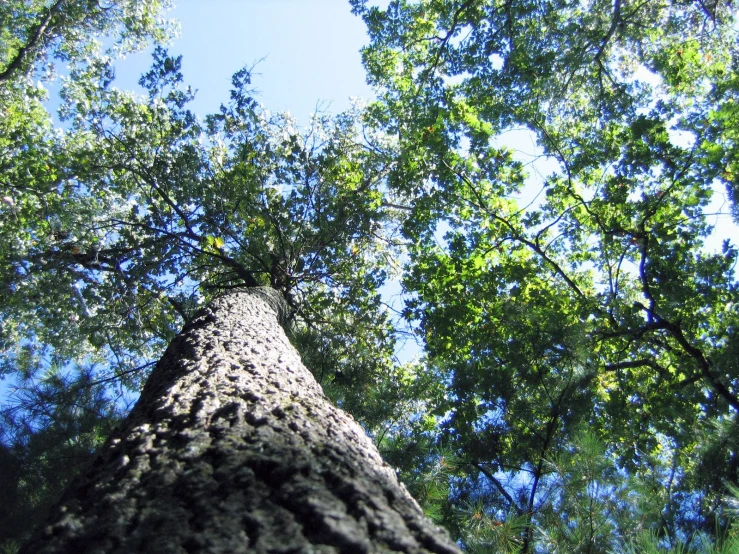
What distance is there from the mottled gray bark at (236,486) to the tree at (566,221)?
4409mm

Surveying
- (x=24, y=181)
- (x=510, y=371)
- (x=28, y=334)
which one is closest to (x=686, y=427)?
(x=510, y=371)

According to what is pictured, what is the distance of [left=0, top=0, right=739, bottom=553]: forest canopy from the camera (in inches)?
255

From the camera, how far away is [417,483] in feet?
14.8

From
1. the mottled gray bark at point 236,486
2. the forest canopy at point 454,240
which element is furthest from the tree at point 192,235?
the mottled gray bark at point 236,486

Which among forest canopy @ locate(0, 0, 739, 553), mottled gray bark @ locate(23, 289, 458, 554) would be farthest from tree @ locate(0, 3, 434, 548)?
mottled gray bark @ locate(23, 289, 458, 554)

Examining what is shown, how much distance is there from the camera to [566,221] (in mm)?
8844

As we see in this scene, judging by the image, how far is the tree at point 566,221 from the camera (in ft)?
21.9

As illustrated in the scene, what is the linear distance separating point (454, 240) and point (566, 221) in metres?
2.19

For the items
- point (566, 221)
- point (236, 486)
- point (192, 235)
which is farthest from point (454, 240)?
point (236, 486)

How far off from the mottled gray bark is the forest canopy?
3753mm

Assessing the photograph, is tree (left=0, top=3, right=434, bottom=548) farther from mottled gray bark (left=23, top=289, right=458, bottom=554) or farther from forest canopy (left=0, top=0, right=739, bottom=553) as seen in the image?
mottled gray bark (left=23, top=289, right=458, bottom=554)

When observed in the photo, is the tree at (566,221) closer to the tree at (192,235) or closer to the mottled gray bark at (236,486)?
the tree at (192,235)

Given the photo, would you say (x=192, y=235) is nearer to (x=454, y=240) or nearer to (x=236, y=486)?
(x=454, y=240)

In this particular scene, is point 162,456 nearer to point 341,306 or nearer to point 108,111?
point 341,306
